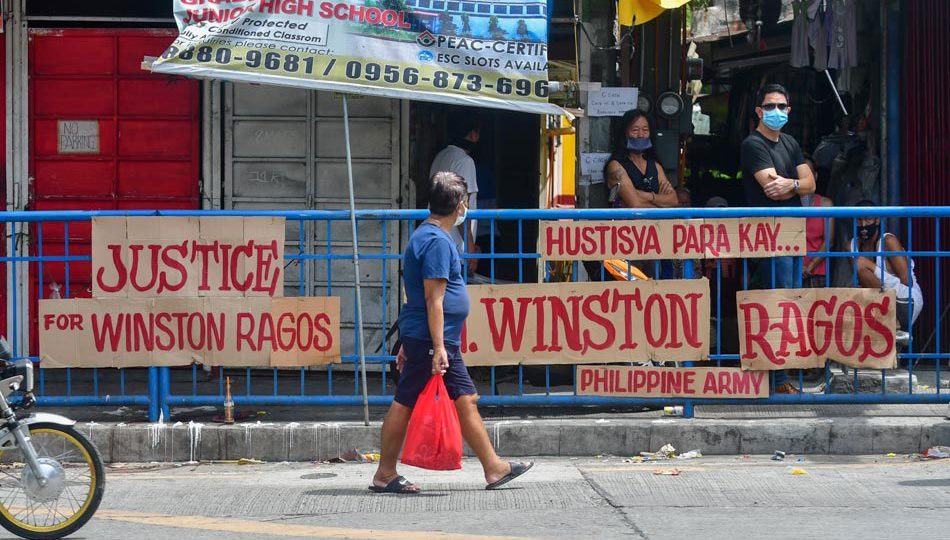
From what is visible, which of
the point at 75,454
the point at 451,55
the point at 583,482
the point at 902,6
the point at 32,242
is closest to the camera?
the point at 75,454

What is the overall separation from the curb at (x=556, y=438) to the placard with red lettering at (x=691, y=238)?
104cm

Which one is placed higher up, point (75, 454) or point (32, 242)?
point (32, 242)

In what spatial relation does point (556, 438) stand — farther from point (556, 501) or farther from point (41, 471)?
point (41, 471)

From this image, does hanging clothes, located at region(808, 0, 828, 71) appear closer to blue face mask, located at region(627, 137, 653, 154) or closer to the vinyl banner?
blue face mask, located at region(627, 137, 653, 154)

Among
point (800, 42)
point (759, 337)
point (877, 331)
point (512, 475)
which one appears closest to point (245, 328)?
point (512, 475)

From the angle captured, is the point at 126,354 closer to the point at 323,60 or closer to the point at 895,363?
the point at 323,60

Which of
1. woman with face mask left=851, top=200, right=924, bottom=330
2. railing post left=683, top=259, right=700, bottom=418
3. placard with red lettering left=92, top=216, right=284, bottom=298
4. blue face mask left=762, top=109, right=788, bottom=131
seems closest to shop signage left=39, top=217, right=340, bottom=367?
placard with red lettering left=92, top=216, right=284, bottom=298

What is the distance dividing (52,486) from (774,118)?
5.38 meters

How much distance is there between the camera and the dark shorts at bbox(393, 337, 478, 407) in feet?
23.1

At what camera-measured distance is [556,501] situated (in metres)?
6.97

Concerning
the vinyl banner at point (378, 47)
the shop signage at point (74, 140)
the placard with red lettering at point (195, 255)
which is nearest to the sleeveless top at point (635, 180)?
the vinyl banner at point (378, 47)

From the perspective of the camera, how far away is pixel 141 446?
8.29m

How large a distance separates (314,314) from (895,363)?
3.55 meters

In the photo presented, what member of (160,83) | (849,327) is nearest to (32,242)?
(160,83)
